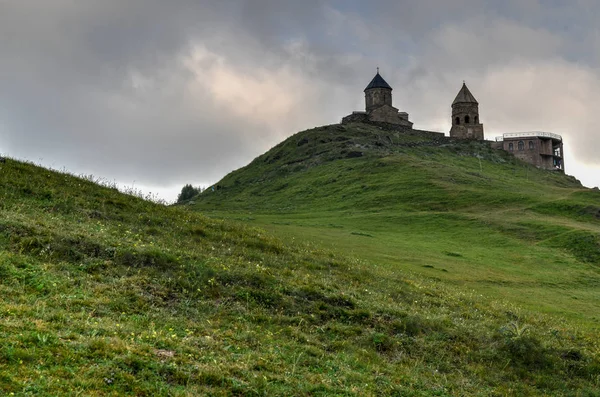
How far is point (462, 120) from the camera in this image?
133 metres

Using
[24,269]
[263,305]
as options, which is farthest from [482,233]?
[24,269]

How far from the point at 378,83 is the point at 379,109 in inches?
288

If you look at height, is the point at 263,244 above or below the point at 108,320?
above

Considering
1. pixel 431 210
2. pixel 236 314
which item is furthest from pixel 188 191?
pixel 236 314

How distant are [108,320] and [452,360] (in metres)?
9.48

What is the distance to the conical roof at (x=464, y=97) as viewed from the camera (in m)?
132

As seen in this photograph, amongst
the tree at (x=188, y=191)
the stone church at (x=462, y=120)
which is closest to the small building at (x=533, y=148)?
the stone church at (x=462, y=120)

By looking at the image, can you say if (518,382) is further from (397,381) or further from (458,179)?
(458,179)

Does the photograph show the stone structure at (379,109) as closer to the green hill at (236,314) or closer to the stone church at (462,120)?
the stone church at (462,120)

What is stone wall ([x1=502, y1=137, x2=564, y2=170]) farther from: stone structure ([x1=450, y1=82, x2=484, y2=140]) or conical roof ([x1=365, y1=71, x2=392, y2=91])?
conical roof ([x1=365, y1=71, x2=392, y2=91])

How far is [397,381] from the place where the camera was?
1265 centimetres

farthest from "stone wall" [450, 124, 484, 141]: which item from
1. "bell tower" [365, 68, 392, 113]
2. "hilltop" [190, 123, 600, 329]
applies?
"bell tower" [365, 68, 392, 113]

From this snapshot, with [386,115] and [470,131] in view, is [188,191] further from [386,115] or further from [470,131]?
[470,131]

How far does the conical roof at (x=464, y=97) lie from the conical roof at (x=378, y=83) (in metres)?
17.3
